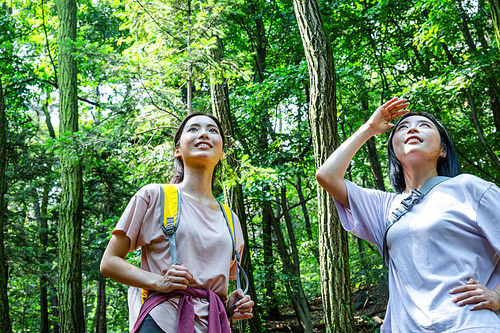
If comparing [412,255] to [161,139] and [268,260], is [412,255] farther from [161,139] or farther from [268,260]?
[268,260]

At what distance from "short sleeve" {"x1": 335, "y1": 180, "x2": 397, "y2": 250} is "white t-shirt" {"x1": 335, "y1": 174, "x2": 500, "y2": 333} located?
6.1 inches

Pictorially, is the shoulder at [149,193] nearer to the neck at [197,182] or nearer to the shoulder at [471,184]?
the neck at [197,182]

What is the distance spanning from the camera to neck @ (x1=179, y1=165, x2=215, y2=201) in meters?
2.24

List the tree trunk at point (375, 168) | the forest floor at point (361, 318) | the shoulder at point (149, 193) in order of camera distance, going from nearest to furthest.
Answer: the shoulder at point (149, 193), the forest floor at point (361, 318), the tree trunk at point (375, 168)

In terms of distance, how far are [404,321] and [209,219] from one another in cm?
109

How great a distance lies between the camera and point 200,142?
7.42ft

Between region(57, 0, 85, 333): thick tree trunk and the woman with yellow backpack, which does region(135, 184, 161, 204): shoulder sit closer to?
the woman with yellow backpack

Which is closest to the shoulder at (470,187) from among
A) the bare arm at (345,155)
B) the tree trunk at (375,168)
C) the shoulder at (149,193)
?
the bare arm at (345,155)

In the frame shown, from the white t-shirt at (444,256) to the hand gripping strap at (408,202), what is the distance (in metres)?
0.03

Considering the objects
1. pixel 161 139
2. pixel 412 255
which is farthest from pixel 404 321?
pixel 161 139

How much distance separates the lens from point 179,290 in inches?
71.6

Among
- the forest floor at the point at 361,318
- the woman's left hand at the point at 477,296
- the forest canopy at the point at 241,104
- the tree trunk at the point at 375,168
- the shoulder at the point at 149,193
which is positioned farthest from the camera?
the tree trunk at the point at 375,168

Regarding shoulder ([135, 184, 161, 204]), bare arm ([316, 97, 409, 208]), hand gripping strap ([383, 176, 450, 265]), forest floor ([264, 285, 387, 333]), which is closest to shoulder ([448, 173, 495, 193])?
hand gripping strap ([383, 176, 450, 265])

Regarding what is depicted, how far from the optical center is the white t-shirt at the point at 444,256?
165 cm
